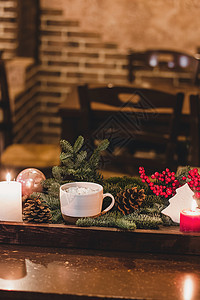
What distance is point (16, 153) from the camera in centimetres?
265

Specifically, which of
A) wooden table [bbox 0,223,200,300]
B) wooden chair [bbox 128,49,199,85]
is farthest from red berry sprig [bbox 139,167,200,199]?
wooden chair [bbox 128,49,199,85]

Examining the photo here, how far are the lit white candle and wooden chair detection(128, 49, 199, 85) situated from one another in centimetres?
240

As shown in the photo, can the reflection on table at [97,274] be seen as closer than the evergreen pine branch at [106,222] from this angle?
Yes

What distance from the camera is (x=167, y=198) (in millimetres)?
1305

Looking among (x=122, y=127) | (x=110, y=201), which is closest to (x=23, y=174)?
(x=110, y=201)

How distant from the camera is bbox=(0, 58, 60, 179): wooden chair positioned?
8.45ft

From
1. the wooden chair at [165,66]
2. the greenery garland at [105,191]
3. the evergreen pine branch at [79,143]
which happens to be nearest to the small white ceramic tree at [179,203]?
the greenery garland at [105,191]

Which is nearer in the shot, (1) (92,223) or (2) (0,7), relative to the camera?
(1) (92,223)

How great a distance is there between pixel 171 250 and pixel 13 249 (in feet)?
1.25

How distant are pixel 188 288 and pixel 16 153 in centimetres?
182

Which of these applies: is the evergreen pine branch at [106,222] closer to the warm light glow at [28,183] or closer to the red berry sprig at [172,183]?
the red berry sprig at [172,183]

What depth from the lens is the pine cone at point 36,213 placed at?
3.82 feet

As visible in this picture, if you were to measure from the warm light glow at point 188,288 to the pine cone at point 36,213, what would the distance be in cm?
37

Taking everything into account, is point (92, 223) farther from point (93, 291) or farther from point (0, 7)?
point (0, 7)
